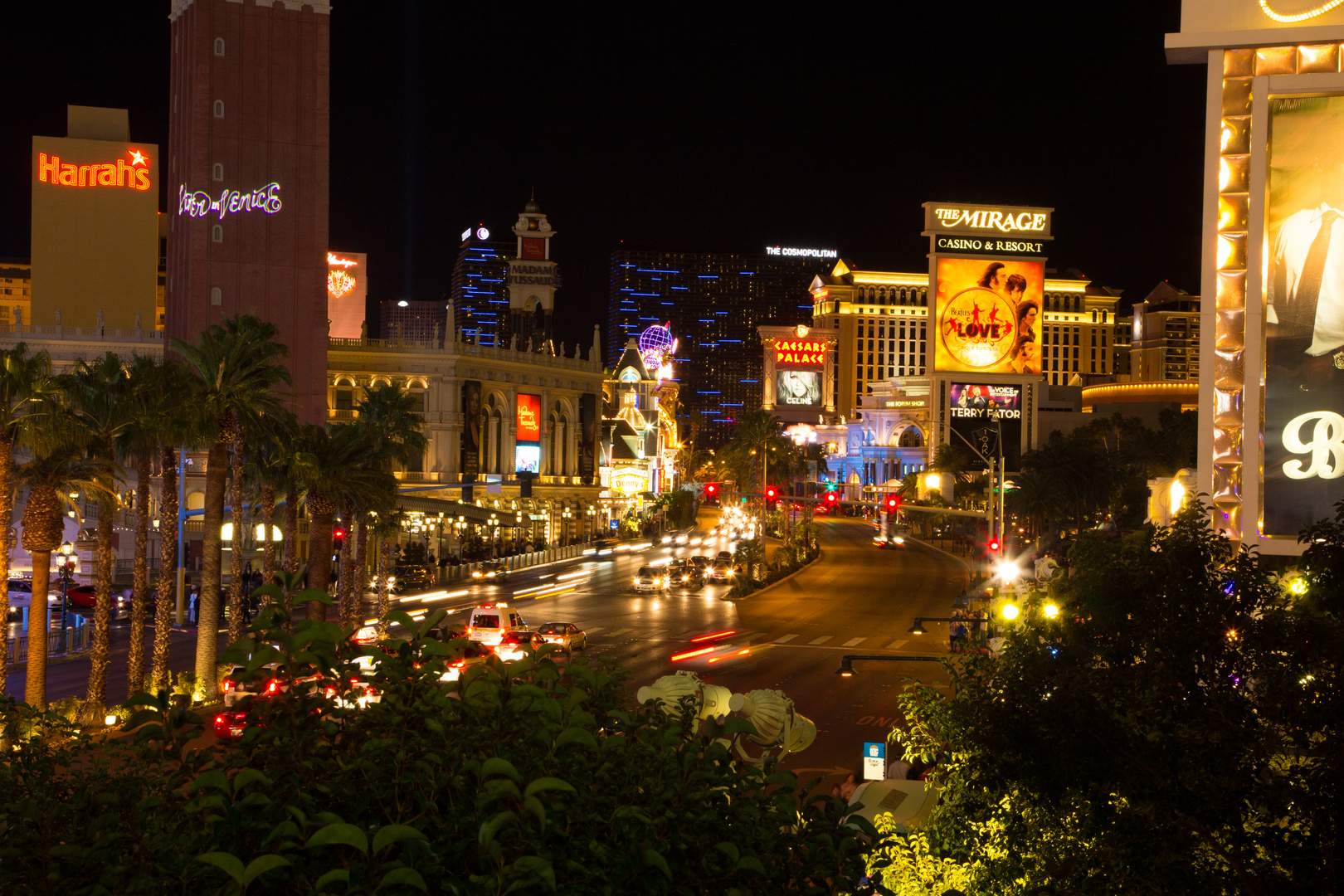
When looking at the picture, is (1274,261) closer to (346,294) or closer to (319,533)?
(319,533)

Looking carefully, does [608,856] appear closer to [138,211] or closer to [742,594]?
[742,594]

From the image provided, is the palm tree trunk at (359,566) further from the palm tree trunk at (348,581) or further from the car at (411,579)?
the car at (411,579)

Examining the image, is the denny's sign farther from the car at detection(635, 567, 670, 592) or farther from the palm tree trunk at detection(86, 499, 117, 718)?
the palm tree trunk at detection(86, 499, 117, 718)

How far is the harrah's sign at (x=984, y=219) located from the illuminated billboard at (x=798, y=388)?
70.9 metres

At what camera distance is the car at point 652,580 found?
64438 millimetres

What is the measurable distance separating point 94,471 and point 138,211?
246 ft

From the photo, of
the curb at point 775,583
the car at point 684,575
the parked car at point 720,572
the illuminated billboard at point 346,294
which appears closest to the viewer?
the curb at point 775,583

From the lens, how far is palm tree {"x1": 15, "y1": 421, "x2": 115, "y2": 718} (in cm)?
2713

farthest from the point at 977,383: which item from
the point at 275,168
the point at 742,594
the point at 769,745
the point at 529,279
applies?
the point at 769,745

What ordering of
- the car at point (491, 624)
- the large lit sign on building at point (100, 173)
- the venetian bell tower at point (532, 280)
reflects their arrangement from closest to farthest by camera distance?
1. the car at point (491, 624)
2. the large lit sign on building at point (100, 173)
3. the venetian bell tower at point (532, 280)

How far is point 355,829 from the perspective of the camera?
19.0ft

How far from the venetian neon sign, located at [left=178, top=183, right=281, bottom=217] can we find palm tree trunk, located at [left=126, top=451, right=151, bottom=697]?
43195mm

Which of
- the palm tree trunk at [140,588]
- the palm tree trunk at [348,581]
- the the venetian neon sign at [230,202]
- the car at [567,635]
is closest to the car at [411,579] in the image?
the palm tree trunk at [348,581]

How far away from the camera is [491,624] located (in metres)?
38.6
